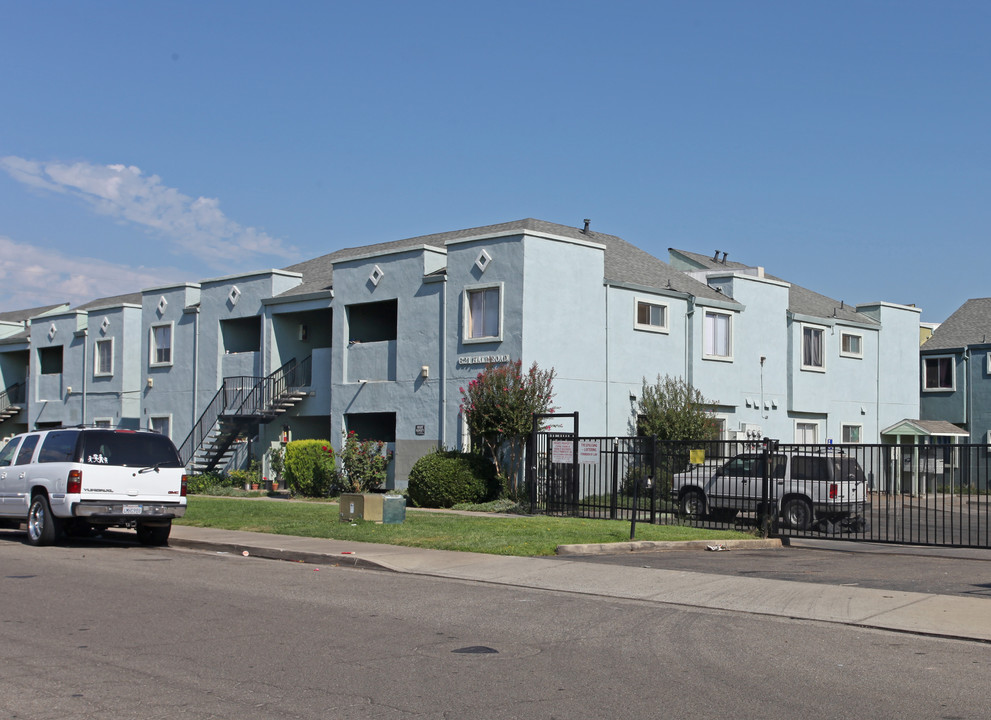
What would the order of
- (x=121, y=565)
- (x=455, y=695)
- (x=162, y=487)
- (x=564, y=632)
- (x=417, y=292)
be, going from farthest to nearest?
(x=417, y=292) < (x=162, y=487) < (x=121, y=565) < (x=564, y=632) < (x=455, y=695)

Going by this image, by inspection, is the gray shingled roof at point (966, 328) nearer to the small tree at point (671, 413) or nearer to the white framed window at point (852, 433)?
the white framed window at point (852, 433)

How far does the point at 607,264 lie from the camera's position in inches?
1268

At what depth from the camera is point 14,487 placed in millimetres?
17688

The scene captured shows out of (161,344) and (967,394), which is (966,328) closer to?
(967,394)

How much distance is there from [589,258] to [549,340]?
9.80 ft

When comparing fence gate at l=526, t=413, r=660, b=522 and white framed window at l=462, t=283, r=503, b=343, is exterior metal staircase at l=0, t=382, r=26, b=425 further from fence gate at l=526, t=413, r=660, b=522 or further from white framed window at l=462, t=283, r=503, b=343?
fence gate at l=526, t=413, r=660, b=522

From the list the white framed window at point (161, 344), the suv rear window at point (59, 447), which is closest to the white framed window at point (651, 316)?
the suv rear window at point (59, 447)

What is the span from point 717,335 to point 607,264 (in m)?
Result: 4.46

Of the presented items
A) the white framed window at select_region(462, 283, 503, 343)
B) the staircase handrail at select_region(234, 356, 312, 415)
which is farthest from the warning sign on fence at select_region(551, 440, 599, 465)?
the staircase handrail at select_region(234, 356, 312, 415)

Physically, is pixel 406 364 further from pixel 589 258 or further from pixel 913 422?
pixel 913 422

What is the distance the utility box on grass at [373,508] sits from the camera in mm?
19859

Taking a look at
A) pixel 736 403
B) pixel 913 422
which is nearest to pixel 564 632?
pixel 736 403

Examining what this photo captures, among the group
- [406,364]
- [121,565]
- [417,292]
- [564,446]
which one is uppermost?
[417,292]

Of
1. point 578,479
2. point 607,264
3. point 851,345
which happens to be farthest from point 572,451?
point 851,345
